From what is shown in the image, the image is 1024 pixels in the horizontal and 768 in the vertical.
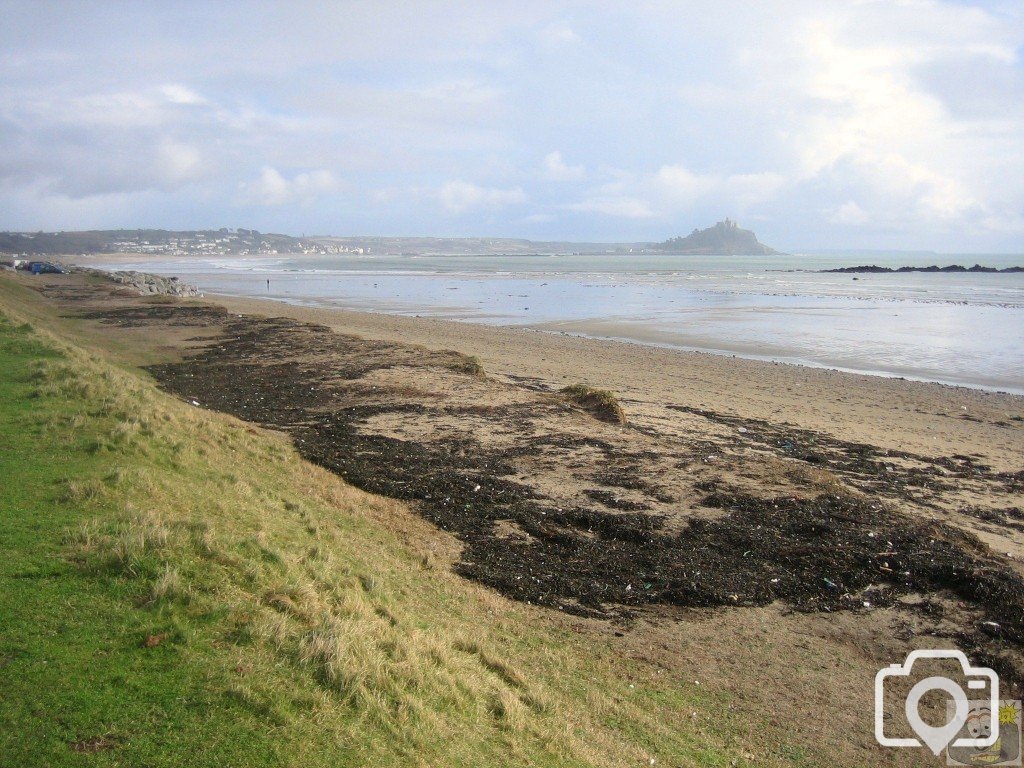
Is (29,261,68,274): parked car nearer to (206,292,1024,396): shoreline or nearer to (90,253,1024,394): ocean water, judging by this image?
(90,253,1024,394): ocean water

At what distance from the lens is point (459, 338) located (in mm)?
29031

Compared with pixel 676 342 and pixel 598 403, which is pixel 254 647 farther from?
pixel 676 342

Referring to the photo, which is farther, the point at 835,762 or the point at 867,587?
the point at 867,587

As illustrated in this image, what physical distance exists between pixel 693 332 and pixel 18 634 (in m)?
30.7

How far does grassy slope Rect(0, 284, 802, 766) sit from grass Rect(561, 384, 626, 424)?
6.71m

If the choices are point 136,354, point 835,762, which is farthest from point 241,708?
point 136,354

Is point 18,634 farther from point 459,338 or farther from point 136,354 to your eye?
point 459,338

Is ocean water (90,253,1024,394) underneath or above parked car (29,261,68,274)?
underneath

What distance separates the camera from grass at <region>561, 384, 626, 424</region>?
45.8ft
